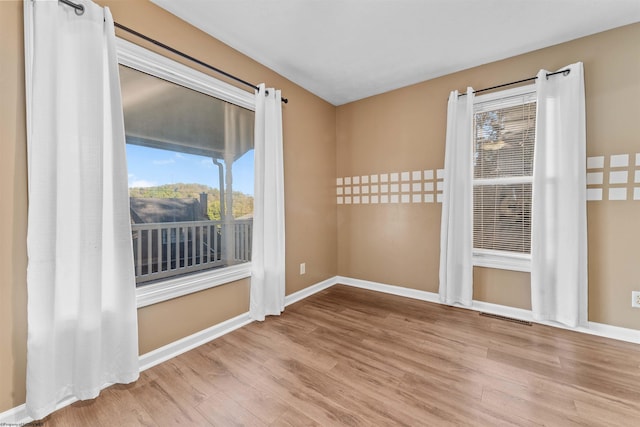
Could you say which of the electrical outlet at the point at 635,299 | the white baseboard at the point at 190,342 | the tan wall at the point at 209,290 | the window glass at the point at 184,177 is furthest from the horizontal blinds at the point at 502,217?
the white baseboard at the point at 190,342

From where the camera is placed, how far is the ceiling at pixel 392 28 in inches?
73.5

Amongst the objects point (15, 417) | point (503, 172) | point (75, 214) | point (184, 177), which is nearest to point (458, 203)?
point (503, 172)

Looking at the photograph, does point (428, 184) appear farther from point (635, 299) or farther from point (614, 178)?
point (635, 299)

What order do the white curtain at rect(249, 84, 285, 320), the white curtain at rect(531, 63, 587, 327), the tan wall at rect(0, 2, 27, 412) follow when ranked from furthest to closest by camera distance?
the white curtain at rect(249, 84, 285, 320) < the white curtain at rect(531, 63, 587, 327) < the tan wall at rect(0, 2, 27, 412)

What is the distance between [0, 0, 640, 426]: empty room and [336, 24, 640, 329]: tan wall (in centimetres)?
2

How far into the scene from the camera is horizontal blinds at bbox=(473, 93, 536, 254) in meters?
2.51

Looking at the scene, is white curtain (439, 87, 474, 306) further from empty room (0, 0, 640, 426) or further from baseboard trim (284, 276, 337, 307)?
baseboard trim (284, 276, 337, 307)

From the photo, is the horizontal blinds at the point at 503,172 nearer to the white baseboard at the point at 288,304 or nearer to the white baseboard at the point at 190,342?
the white baseboard at the point at 288,304

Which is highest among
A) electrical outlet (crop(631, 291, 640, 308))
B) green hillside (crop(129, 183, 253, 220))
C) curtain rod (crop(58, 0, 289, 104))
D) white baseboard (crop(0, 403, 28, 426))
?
curtain rod (crop(58, 0, 289, 104))

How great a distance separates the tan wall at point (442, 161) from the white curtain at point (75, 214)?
2.62 m

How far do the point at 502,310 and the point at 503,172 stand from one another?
139cm

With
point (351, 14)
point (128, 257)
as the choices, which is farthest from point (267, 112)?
point (128, 257)

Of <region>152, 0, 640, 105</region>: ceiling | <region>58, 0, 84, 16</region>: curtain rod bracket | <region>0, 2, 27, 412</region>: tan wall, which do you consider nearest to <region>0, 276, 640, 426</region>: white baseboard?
<region>0, 2, 27, 412</region>: tan wall

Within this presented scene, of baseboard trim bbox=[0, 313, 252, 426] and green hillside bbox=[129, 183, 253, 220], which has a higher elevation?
green hillside bbox=[129, 183, 253, 220]
